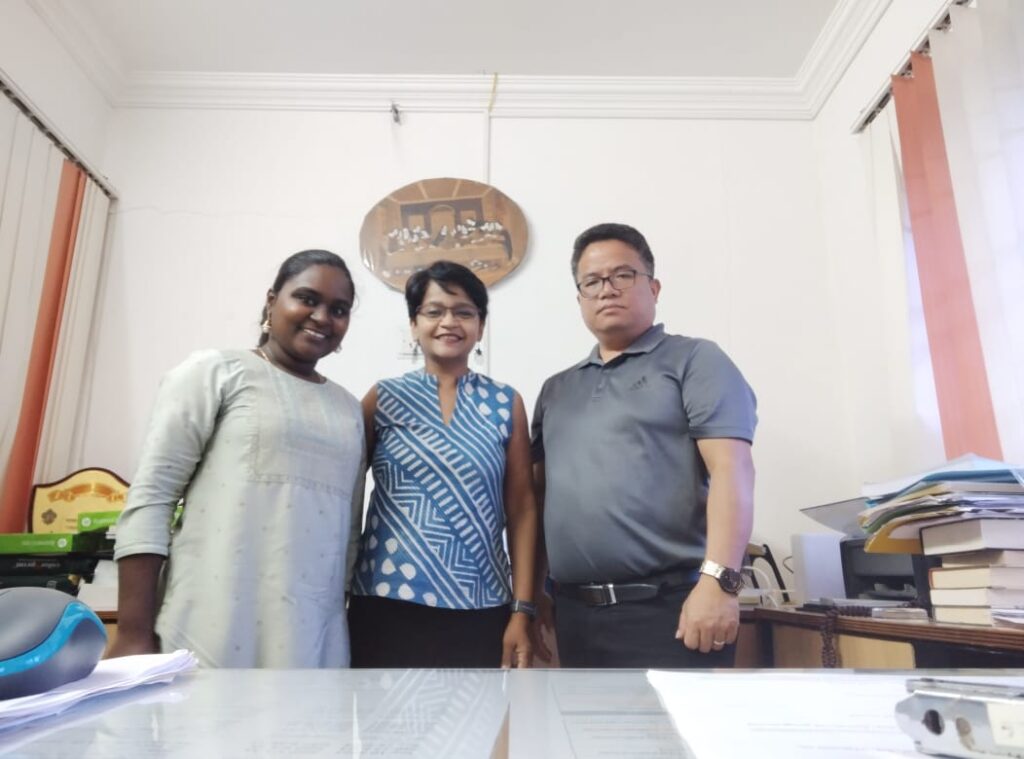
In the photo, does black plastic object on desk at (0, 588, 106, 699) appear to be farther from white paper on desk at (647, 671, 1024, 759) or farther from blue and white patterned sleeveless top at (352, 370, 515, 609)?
blue and white patterned sleeveless top at (352, 370, 515, 609)

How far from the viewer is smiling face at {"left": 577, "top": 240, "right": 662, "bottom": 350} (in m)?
1.41

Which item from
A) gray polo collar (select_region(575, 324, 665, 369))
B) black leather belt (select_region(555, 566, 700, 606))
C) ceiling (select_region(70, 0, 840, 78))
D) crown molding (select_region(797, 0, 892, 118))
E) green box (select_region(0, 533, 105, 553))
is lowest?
black leather belt (select_region(555, 566, 700, 606))

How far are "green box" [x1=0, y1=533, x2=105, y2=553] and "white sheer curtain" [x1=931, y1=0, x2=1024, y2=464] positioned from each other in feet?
7.03

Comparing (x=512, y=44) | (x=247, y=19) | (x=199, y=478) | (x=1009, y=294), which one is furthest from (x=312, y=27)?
(x=1009, y=294)

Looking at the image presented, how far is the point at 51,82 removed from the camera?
7.66ft

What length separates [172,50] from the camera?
2545 millimetres

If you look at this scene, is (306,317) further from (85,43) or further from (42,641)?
(85,43)

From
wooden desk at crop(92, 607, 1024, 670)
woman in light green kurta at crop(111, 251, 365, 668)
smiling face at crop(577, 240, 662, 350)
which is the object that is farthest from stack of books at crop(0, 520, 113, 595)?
smiling face at crop(577, 240, 662, 350)

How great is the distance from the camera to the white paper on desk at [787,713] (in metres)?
0.33

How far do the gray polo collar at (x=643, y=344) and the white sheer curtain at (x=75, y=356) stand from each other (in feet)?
5.60

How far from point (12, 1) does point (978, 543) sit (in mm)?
2798

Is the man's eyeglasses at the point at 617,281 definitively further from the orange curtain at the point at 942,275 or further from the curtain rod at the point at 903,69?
the curtain rod at the point at 903,69

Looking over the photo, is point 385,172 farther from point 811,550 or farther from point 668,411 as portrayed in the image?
point 811,550

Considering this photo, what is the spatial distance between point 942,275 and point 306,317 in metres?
1.48
